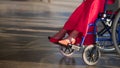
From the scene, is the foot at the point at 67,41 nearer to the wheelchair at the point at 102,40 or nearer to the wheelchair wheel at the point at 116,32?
the wheelchair at the point at 102,40

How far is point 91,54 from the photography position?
658 cm

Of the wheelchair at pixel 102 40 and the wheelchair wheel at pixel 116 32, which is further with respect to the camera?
the wheelchair at pixel 102 40

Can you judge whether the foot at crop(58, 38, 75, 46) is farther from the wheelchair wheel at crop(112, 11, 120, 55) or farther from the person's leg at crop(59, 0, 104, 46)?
the wheelchair wheel at crop(112, 11, 120, 55)

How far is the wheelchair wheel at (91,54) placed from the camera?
657 centimetres

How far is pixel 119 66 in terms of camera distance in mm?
6672

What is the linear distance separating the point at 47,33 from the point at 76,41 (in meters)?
3.59

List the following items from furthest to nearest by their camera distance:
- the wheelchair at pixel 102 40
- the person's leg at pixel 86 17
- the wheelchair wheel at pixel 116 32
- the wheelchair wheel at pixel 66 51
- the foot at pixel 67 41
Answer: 1. the wheelchair wheel at pixel 66 51
2. the foot at pixel 67 41
3. the person's leg at pixel 86 17
4. the wheelchair at pixel 102 40
5. the wheelchair wheel at pixel 116 32

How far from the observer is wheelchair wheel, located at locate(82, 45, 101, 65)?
6566 mm

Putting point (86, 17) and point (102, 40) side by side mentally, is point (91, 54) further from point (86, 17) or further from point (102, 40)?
point (86, 17)

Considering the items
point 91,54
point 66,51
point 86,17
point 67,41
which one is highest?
point 86,17

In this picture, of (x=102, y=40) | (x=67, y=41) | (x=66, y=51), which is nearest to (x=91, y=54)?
(x=102, y=40)

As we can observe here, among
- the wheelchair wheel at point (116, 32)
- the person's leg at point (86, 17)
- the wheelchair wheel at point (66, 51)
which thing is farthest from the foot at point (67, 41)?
the wheelchair wheel at point (116, 32)

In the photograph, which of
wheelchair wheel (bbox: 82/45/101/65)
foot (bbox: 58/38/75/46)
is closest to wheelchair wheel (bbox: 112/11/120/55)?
wheelchair wheel (bbox: 82/45/101/65)

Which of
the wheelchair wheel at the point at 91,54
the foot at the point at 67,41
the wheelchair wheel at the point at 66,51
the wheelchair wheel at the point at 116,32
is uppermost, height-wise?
the wheelchair wheel at the point at 116,32
